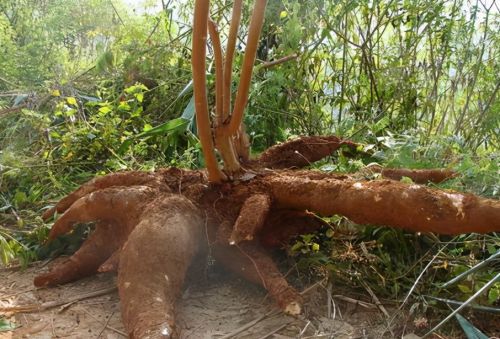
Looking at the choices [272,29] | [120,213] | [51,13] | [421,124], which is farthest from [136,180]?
[51,13]

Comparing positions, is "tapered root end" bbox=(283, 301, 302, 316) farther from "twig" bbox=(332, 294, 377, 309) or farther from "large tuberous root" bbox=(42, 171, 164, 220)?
"large tuberous root" bbox=(42, 171, 164, 220)

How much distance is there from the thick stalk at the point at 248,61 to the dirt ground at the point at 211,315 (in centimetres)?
43

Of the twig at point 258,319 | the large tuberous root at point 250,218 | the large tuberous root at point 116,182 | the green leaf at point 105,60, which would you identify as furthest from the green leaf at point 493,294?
the green leaf at point 105,60

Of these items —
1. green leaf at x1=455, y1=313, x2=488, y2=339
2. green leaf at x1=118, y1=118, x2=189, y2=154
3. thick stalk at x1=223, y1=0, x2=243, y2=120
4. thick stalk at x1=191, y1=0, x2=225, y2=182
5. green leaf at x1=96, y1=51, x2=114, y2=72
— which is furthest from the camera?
green leaf at x1=96, y1=51, x2=114, y2=72

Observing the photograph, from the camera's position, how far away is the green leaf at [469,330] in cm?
99

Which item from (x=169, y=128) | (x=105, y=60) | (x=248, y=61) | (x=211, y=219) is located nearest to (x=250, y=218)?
(x=211, y=219)

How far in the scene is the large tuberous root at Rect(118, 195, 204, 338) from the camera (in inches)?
43.9

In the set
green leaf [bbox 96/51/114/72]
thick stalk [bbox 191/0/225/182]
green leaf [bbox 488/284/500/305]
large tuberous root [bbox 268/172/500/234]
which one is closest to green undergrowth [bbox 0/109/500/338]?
green leaf [bbox 488/284/500/305]

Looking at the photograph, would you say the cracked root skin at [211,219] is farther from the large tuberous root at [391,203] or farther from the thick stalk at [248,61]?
the thick stalk at [248,61]

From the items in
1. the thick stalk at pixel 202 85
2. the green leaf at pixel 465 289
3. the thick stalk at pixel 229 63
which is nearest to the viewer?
the green leaf at pixel 465 289

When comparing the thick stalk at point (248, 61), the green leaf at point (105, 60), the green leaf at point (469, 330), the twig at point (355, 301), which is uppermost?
the green leaf at point (105, 60)

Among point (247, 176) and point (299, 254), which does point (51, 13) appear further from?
point (299, 254)

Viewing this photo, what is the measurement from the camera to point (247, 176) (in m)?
1.48

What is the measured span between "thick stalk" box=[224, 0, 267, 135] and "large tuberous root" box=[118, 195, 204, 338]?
0.86ft
